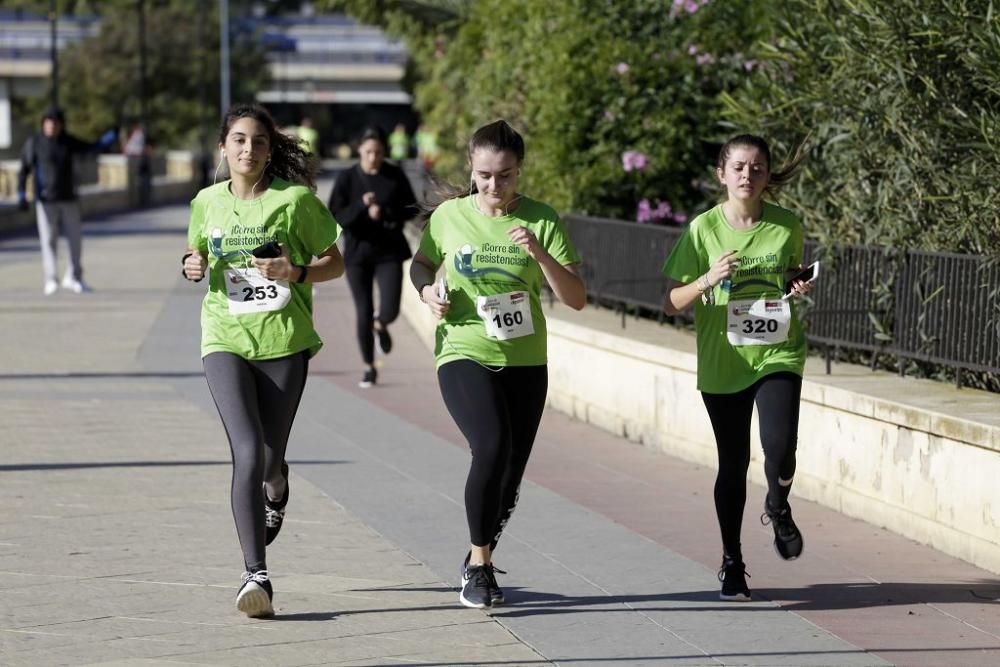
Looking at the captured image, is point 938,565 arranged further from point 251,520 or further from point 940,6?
point 940,6

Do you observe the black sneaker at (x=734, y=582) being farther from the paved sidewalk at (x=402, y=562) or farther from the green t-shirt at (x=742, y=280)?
the green t-shirt at (x=742, y=280)

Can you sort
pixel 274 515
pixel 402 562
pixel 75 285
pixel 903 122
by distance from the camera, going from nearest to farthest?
pixel 274 515
pixel 402 562
pixel 903 122
pixel 75 285

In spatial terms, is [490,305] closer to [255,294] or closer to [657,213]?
[255,294]

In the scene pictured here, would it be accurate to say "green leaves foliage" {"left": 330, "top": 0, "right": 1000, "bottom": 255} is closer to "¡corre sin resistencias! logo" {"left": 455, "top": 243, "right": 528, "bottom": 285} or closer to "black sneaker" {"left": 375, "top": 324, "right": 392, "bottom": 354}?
"black sneaker" {"left": 375, "top": 324, "right": 392, "bottom": 354}

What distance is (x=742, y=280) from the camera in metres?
6.65

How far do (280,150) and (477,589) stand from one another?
5.76 ft

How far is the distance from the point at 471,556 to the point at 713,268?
132 centimetres

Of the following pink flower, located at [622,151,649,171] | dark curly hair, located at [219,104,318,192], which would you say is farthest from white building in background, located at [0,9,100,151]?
dark curly hair, located at [219,104,318,192]

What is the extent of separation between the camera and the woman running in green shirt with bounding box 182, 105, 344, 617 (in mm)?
6379

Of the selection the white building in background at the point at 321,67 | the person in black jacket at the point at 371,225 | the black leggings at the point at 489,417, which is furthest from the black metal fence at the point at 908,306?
the white building in background at the point at 321,67

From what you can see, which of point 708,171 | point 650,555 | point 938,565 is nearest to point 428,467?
point 650,555

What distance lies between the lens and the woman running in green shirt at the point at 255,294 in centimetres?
638

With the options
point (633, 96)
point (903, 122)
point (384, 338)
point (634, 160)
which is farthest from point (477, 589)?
point (633, 96)

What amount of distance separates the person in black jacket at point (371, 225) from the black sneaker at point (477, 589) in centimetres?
644
